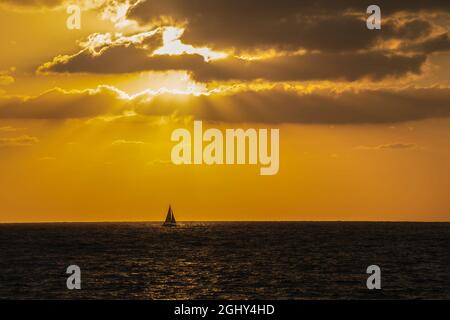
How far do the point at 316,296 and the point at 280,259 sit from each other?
4160 centimetres

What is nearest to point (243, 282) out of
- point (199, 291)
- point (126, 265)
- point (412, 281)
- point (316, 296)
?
point (199, 291)

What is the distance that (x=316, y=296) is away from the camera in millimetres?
57000

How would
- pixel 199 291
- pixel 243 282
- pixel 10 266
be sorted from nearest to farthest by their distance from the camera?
1. pixel 199 291
2. pixel 243 282
3. pixel 10 266

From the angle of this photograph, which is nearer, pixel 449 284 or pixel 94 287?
pixel 94 287

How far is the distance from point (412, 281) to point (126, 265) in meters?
36.2
